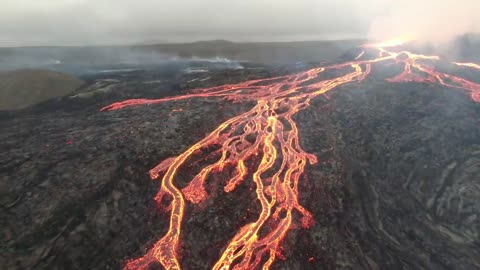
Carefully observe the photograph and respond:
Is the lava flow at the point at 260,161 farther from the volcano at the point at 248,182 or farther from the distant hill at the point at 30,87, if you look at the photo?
the distant hill at the point at 30,87

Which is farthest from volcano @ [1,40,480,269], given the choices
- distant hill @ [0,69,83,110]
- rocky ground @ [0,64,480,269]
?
distant hill @ [0,69,83,110]

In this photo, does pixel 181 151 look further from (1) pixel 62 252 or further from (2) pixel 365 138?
(2) pixel 365 138

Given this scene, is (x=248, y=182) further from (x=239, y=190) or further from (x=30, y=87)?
(x=30, y=87)

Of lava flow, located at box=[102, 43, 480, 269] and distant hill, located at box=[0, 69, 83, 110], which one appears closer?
lava flow, located at box=[102, 43, 480, 269]

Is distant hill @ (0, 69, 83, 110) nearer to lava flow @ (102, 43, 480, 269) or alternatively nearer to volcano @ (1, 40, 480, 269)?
volcano @ (1, 40, 480, 269)

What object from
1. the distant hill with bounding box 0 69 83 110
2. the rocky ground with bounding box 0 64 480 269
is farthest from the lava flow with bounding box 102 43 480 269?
the distant hill with bounding box 0 69 83 110
